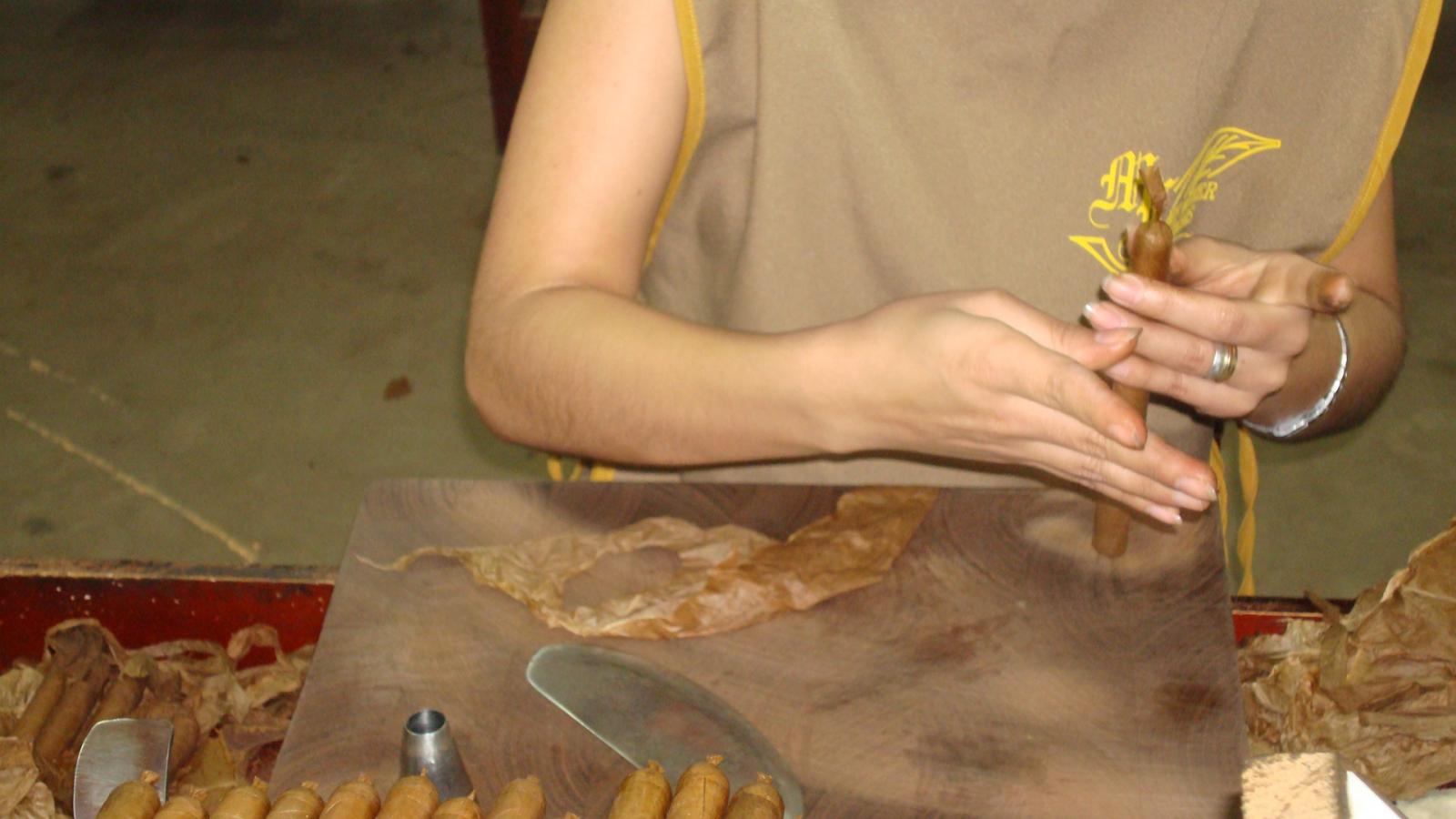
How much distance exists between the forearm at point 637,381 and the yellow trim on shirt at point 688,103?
12 centimetres

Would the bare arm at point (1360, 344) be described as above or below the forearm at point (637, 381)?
below

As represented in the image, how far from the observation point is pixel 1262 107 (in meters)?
1.02

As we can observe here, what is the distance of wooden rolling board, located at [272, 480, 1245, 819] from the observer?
783mm

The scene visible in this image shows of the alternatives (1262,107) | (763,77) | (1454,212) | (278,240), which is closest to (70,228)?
(278,240)

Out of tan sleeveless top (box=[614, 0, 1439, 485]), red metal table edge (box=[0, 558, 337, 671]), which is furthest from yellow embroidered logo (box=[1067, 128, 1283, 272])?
red metal table edge (box=[0, 558, 337, 671])

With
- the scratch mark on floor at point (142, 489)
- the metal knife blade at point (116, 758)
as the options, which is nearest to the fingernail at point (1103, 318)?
the metal knife blade at point (116, 758)

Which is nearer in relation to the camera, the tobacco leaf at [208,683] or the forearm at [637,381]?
the forearm at [637,381]

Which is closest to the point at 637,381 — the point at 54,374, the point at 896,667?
the point at 896,667

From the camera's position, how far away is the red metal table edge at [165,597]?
3.63ft

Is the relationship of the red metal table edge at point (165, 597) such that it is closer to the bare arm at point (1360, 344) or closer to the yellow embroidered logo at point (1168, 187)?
the yellow embroidered logo at point (1168, 187)

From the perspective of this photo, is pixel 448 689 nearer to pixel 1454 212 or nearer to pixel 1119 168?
pixel 1119 168

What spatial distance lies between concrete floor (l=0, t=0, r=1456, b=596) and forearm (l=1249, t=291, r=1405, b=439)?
3.92 ft

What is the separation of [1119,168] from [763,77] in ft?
0.92

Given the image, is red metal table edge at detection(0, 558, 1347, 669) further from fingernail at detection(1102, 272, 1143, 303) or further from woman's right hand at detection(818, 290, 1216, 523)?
fingernail at detection(1102, 272, 1143, 303)
